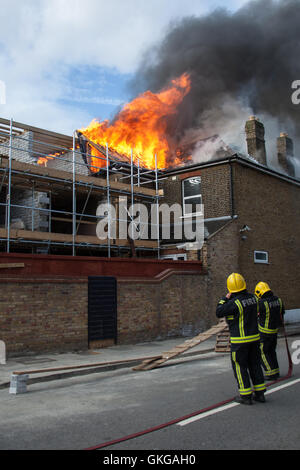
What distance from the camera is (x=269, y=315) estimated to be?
310 inches

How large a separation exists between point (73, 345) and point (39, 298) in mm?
1634

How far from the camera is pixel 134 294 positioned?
13320 mm

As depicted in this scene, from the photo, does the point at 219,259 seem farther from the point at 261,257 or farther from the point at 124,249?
the point at 124,249

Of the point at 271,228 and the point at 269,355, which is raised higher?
the point at 271,228

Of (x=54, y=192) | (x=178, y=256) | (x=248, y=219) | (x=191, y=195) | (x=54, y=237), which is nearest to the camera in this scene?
(x=54, y=237)

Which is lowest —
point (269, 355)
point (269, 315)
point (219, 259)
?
point (269, 355)

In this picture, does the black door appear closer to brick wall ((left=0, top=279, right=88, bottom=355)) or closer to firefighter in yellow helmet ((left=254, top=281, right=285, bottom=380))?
brick wall ((left=0, top=279, right=88, bottom=355))

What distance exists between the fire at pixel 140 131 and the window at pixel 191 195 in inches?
107

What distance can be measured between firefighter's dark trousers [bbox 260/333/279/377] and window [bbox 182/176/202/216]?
11.3 metres

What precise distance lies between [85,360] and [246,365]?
5344 mm

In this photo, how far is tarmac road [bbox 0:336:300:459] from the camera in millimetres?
4414

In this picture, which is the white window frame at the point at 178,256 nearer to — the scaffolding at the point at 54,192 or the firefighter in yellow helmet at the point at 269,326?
the scaffolding at the point at 54,192

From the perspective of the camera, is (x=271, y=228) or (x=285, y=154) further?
(x=285, y=154)

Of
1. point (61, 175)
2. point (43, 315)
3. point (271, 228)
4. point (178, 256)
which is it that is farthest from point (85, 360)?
point (271, 228)
